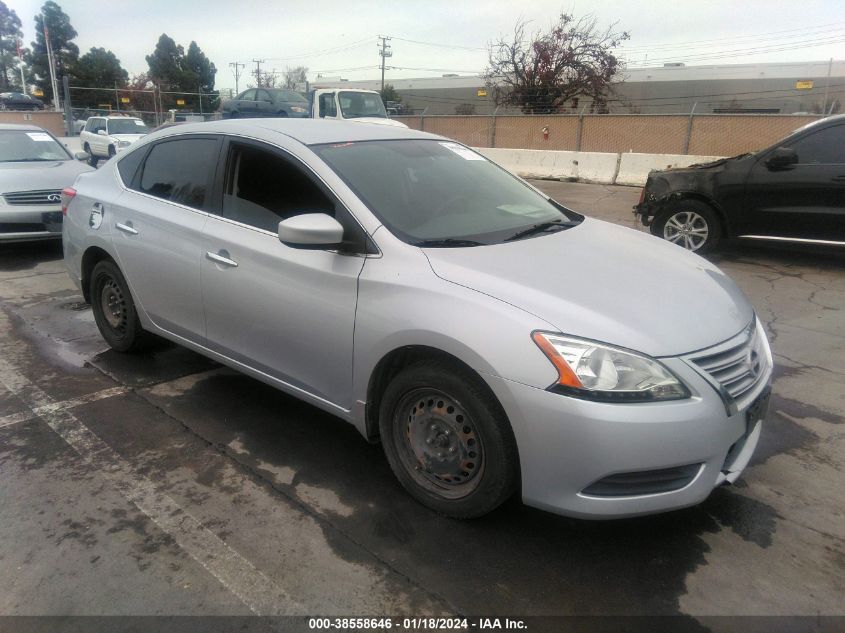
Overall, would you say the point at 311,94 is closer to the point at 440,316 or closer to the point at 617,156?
the point at 617,156

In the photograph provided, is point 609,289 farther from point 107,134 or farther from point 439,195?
point 107,134

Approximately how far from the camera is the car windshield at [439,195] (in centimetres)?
311

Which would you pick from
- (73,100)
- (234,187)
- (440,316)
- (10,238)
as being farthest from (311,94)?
(73,100)

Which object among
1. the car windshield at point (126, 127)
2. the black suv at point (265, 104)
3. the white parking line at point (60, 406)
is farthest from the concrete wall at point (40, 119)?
the white parking line at point (60, 406)

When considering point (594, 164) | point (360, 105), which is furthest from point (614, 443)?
point (360, 105)

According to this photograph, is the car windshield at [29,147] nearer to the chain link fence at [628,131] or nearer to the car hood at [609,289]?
the car hood at [609,289]

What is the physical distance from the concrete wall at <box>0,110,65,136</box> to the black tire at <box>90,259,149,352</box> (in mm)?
23220

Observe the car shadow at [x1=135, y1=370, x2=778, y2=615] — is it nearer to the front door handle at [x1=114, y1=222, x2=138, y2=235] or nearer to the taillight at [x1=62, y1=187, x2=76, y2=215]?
the front door handle at [x1=114, y1=222, x2=138, y2=235]

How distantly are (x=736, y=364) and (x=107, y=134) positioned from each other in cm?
2271

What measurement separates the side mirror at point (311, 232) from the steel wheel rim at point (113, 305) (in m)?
2.15

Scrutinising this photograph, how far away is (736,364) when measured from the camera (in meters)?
2.59

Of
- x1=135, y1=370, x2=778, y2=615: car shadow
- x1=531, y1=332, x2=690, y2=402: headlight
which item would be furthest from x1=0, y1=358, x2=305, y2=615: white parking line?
x1=531, y1=332, x2=690, y2=402: headlight

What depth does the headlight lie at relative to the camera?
2320 millimetres

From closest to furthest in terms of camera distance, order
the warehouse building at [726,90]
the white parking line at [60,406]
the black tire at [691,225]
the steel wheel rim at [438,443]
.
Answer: the steel wheel rim at [438,443]
the white parking line at [60,406]
the black tire at [691,225]
the warehouse building at [726,90]
